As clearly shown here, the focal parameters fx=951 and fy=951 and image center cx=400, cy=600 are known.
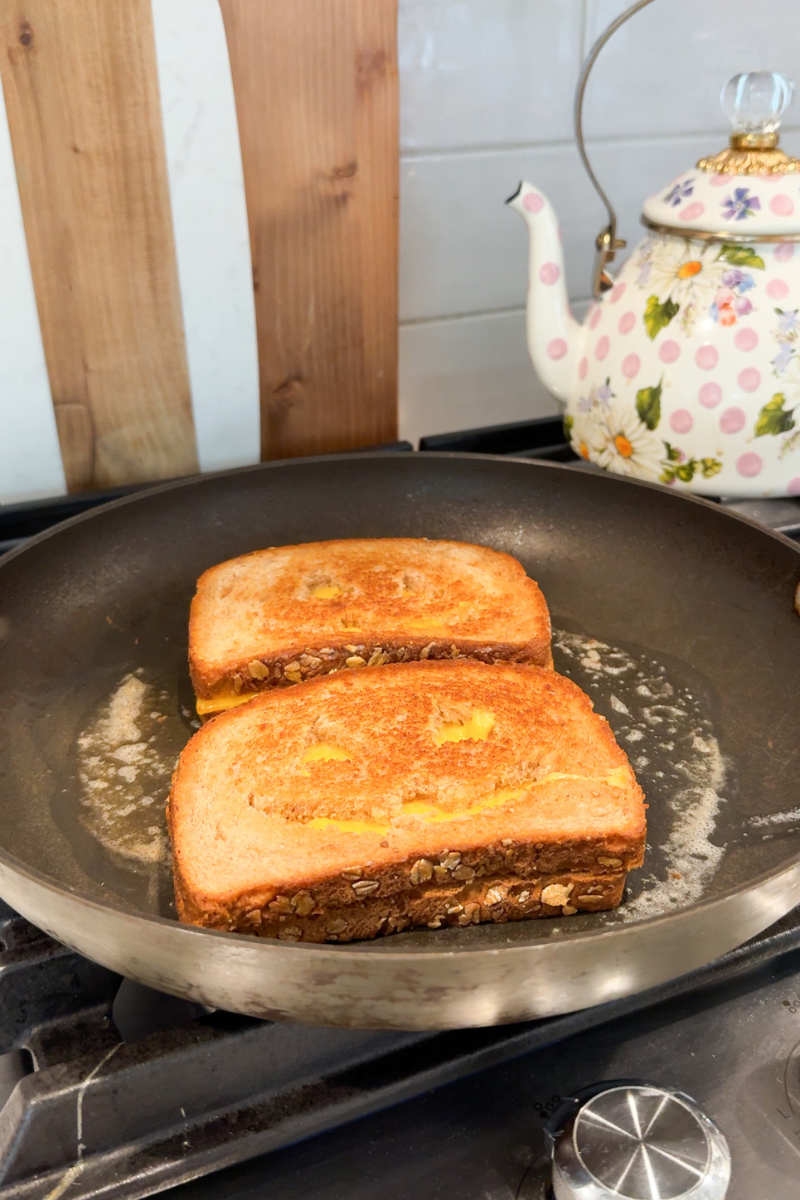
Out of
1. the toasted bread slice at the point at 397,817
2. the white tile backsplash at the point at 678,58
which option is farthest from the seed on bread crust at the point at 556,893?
the white tile backsplash at the point at 678,58

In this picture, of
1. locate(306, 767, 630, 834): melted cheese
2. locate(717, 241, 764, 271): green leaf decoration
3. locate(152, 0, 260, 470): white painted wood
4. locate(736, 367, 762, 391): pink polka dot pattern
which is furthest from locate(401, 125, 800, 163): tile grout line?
locate(306, 767, 630, 834): melted cheese

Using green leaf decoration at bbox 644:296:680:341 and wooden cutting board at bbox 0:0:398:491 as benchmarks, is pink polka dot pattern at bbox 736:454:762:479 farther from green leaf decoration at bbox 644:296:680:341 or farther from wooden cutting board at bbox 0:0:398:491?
wooden cutting board at bbox 0:0:398:491

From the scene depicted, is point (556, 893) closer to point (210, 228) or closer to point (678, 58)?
point (210, 228)

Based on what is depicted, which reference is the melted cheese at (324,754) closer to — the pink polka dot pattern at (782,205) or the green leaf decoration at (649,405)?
the green leaf decoration at (649,405)

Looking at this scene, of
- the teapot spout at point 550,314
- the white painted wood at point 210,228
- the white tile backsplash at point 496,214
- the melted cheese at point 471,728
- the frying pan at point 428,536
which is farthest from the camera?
the white tile backsplash at point 496,214

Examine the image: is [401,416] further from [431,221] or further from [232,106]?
[232,106]

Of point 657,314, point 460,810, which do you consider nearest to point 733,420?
point 657,314

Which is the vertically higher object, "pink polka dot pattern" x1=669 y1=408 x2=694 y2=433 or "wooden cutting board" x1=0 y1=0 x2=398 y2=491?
"wooden cutting board" x1=0 y1=0 x2=398 y2=491
